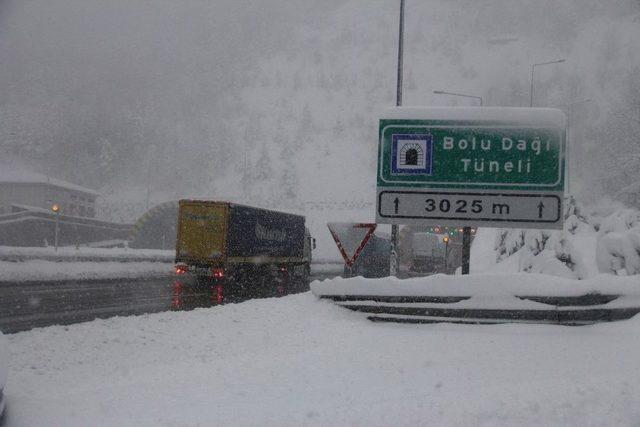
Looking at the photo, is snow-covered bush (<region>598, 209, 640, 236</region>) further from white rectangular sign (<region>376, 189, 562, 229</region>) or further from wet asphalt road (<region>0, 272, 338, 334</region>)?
wet asphalt road (<region>0, 272, 338, 334</region>)

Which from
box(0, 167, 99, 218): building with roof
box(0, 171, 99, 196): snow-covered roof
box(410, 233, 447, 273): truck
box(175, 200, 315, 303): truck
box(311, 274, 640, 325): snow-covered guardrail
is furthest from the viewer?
box(0, 171, 99, 196): snow-covered roof

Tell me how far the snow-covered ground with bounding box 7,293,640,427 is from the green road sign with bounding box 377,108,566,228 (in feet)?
6.04

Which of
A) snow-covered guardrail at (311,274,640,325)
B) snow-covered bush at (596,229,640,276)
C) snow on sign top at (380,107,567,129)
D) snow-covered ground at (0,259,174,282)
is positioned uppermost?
snow on sign top at (380,107,567,129)

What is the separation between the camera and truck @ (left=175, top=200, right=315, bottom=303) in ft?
82.6

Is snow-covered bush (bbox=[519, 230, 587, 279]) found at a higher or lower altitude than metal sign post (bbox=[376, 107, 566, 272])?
lower

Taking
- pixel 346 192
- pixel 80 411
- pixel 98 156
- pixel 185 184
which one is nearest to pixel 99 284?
pixel 80 411

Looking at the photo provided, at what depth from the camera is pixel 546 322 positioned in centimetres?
870

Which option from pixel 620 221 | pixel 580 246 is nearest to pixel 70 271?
pixel 620 221

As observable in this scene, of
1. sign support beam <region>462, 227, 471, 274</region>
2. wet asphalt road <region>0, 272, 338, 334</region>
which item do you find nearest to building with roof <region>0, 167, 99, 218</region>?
wet asphalt road <region>0, 272, 338, 334</region>

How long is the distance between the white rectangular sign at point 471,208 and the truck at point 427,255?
31.4 m

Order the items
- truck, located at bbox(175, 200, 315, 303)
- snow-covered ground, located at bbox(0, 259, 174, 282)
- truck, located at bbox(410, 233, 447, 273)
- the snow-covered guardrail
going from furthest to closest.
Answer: truck, located at bbox(410, 233, 447, 273) → snow-covered ground, located at bbox(0, 259, 174, 282) → truck, located at bbox(175, 200, 315, 303) → the snow-covered guardrail

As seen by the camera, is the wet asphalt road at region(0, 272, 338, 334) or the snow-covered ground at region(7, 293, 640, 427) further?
the wet asphalt road at region(0, 272, 338, 334)

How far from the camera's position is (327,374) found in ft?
22.4

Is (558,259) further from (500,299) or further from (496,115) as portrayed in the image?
(500,299)
